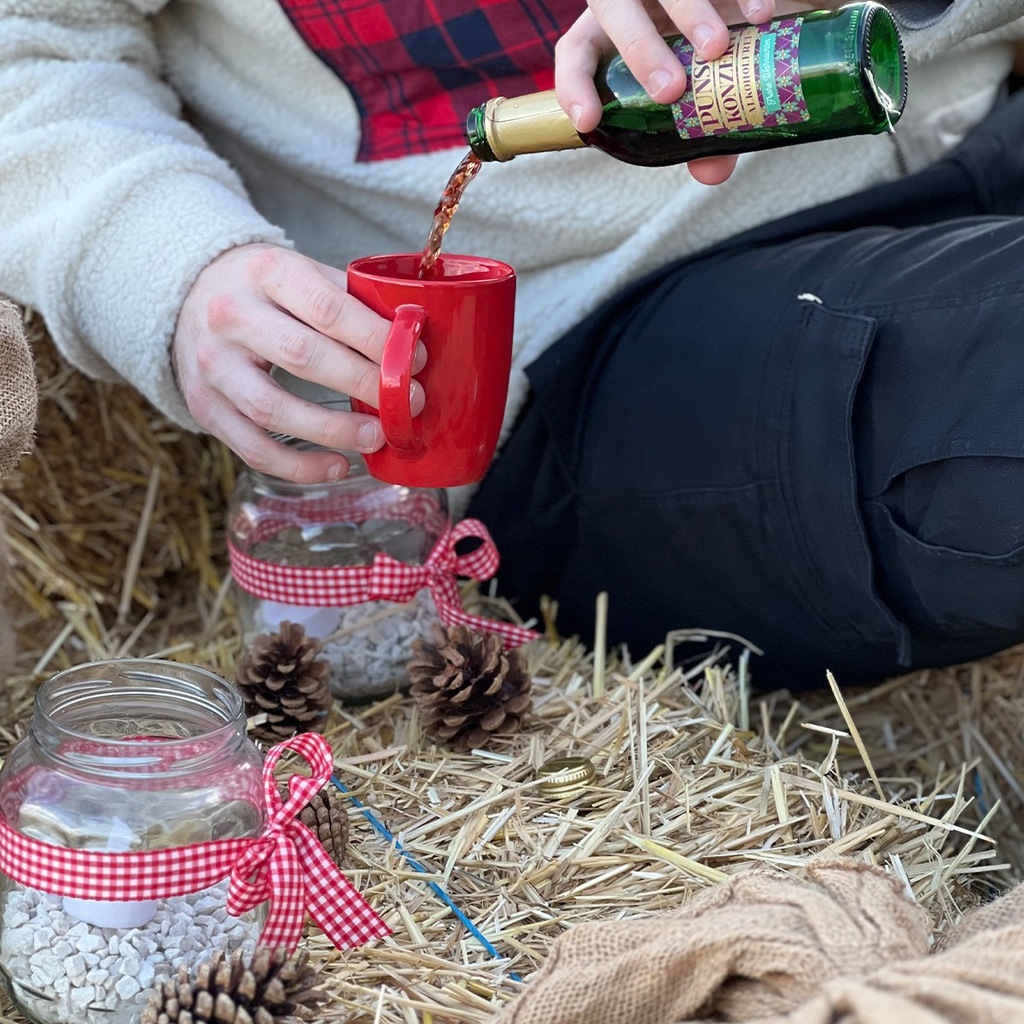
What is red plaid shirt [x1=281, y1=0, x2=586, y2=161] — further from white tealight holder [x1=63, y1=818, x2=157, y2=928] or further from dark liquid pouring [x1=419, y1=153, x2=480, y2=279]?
white tealight holder [x1=63, y1=818, x2=157, y2=928]

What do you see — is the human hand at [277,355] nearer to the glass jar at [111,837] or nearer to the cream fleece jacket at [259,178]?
the cream fleece jacket at [259,178]

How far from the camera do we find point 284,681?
1.02 meters

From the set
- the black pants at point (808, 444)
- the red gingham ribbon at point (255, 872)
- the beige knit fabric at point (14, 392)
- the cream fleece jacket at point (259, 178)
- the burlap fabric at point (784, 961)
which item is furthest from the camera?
the cream fleece jacket at point (259, 178)

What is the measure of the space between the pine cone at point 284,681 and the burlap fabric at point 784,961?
0.39 meters

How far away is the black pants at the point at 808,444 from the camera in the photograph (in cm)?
96

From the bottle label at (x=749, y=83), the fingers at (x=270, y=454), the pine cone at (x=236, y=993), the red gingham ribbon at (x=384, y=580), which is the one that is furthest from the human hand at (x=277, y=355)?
the pine cone at (x=236, y=993)

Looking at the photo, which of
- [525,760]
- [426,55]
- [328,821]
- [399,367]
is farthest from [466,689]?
[426,55]

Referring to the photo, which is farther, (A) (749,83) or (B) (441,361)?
(B) (441,361)

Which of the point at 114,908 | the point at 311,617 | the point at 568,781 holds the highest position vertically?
the point at 114,908

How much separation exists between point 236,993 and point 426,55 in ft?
Answer: 2.73

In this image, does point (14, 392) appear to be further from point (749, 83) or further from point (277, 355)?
point (749, 83)

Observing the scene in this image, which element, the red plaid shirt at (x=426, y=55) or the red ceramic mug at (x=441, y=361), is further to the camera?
the red plaid shirt at (x=426, y=55)

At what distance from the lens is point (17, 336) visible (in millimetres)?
854

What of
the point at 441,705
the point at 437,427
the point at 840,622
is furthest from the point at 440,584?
the point at 840,622
